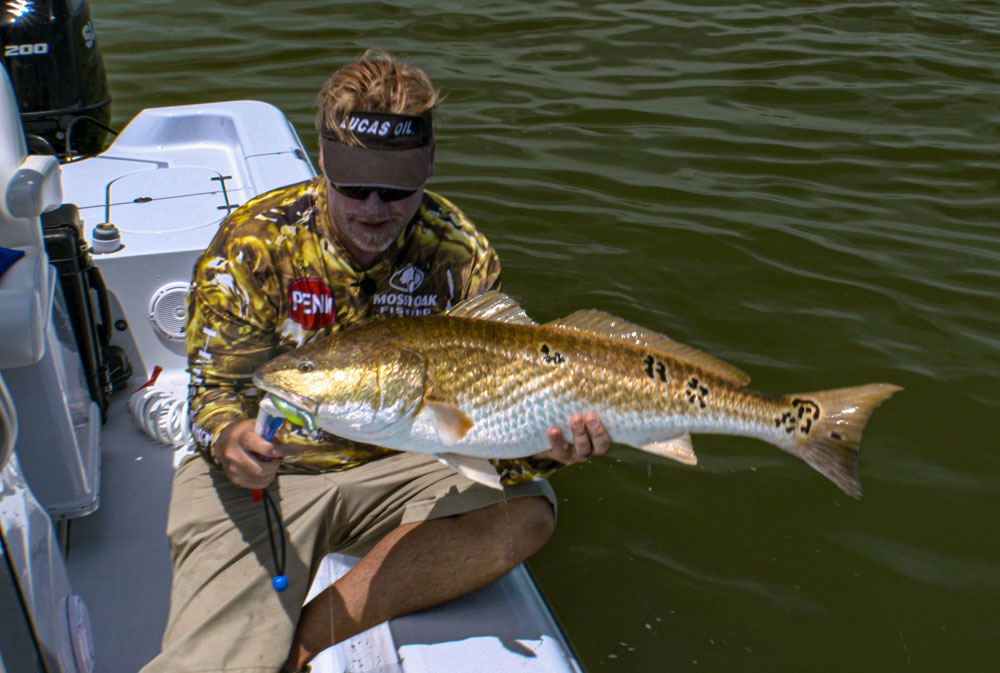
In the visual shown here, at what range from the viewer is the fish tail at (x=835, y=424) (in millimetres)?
2588

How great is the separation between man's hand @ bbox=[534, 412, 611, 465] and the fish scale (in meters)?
0.02

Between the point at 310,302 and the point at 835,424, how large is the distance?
59.8 inches

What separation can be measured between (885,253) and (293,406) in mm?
4743

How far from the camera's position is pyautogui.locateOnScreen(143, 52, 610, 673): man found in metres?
2.64

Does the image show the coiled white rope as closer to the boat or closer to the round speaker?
the boat

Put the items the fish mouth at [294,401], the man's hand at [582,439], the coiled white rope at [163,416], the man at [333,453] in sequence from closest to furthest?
1. the fish mouth at [294,401]
2. the man's hand at [582,439]
3. the man at [333,453]
4. the coiled white rope at [163,416]

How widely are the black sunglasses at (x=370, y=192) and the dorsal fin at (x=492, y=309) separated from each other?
349mm

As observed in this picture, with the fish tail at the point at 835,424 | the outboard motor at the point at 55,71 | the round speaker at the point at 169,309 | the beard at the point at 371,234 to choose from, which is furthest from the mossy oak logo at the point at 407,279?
the outboard motor at the point at 55,71

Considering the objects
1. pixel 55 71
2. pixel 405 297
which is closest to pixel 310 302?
pixel 405 297

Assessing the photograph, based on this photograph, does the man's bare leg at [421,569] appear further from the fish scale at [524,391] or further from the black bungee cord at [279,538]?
the fish scale at [524,391]

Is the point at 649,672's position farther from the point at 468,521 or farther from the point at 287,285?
the point at 287,285

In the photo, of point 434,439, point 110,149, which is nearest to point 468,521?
point 434,439

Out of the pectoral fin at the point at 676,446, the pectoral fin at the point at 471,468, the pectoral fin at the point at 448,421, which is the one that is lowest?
the pectoral fin at the point at 471,468

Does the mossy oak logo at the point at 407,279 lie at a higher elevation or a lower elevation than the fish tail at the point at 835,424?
higher
